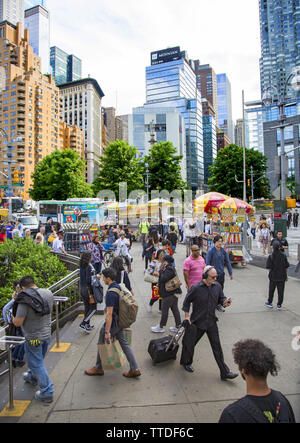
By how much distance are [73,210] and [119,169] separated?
34.1 feet

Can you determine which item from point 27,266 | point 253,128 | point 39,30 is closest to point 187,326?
point 27,266

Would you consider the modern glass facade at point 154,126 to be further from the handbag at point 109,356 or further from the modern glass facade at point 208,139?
the handbag at point 109,356

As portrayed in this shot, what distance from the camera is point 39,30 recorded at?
627ft

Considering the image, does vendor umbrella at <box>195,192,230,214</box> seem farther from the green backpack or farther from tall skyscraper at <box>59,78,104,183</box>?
tall skyscraper at <box>59,78,104,183</box>

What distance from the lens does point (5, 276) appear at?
8.91m

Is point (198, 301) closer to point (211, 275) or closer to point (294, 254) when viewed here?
point (211, 275)

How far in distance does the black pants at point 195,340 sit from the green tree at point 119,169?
103ft

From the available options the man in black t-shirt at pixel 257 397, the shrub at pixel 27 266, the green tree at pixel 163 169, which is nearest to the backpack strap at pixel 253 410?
the man in black t-shirt at pixel 257 397

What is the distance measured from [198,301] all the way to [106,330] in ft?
4.62

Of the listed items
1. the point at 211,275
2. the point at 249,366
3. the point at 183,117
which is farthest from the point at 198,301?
the point at 183,117

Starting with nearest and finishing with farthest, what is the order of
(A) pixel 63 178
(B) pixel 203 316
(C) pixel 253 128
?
1. (B) pixel 203 316
2. (A) pixel 63 178
3. (C) pixel 253 128

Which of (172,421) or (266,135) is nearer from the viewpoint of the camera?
(172,421)

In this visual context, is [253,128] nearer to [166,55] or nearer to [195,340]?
[166,55]

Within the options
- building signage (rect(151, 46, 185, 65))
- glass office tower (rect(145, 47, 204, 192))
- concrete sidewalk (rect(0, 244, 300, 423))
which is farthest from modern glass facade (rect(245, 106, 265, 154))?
concrete sidewalk (rect(0, 244, 300, 423))
